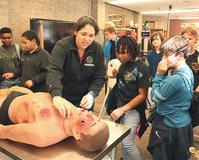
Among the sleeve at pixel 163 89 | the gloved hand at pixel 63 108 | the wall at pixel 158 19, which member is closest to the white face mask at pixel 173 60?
the sleeve at pixel 163 89

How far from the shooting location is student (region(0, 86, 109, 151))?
1.15 meters

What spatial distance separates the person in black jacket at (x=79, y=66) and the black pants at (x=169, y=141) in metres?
0.50

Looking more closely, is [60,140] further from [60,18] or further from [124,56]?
[60,18]

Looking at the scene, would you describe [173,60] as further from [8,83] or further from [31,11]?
[31,11]

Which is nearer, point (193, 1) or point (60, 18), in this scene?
point (60, 18)

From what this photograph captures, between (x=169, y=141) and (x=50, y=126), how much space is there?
33.2 inches

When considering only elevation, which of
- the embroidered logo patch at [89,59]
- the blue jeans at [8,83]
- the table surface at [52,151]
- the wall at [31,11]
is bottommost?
the table surface at [52,151]

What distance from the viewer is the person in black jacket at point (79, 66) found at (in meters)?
1.50

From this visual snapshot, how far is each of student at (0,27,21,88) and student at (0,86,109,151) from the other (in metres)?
1.47

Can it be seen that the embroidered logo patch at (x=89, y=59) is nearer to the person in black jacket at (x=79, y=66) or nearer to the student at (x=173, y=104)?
the person in black jacket at (x=79, y=66)

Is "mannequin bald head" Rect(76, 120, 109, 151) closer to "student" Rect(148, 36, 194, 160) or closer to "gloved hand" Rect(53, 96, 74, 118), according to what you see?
"gloved hand" Rect(53, 96, 74, 118)

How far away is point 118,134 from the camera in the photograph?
4.56 feet

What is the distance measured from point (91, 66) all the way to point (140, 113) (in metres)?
0.55

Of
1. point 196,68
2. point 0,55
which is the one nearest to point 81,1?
point 0,55
